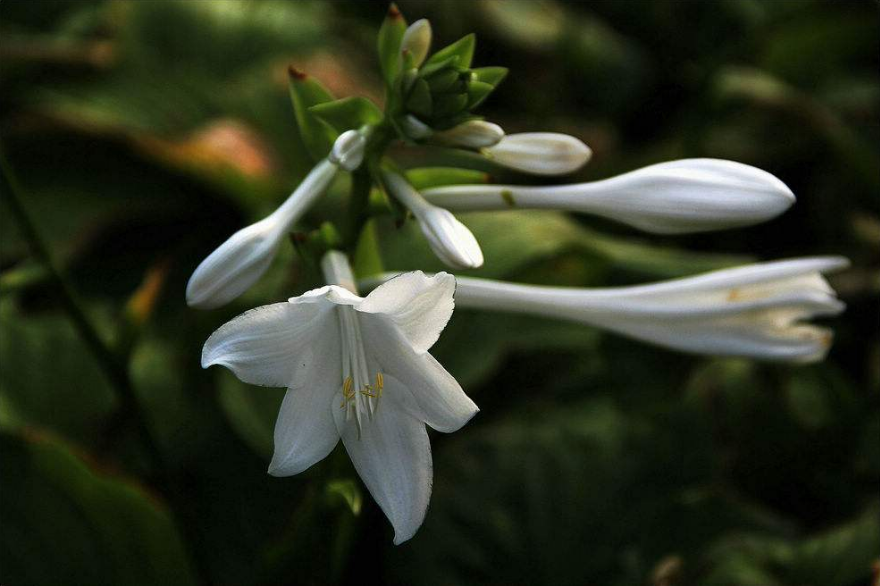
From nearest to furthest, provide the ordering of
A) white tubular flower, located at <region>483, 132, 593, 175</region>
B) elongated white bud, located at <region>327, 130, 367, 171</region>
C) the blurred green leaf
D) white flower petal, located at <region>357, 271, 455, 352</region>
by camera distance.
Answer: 1. white flower petal, located at <region>357, 271, 455, 352</region>
2. elongated white bud, located at <region>327, 130, 367, 171</region>
3. white tubular flower, located at <region>483, 132, 593, 175</region>
4. the blurred green leaf

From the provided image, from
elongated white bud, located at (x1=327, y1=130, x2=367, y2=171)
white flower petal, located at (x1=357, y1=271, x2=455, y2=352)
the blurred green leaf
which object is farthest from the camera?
the blurred green leaf

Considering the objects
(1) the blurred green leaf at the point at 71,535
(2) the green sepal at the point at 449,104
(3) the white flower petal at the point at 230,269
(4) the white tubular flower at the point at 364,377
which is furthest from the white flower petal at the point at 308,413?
(1) the blurred green leaf at the point at 71,535

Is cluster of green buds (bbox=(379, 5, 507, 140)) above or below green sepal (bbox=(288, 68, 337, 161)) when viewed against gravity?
above

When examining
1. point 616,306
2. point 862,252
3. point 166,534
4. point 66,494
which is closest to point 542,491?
point 616,306

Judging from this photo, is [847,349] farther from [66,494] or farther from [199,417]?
[66,494]

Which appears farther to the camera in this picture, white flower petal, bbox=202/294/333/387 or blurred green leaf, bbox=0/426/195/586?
blurred green leaf, bbox=0/426/195/586

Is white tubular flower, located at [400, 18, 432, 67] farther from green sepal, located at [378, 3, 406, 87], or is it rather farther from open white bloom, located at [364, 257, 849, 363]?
open white bloom, located at [364, 257, 849, 363]

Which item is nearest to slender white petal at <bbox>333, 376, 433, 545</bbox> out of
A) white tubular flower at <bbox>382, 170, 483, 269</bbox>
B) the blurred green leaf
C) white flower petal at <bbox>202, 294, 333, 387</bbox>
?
white flower petal at <bbox>202, 294, 333, 387</bbox>
